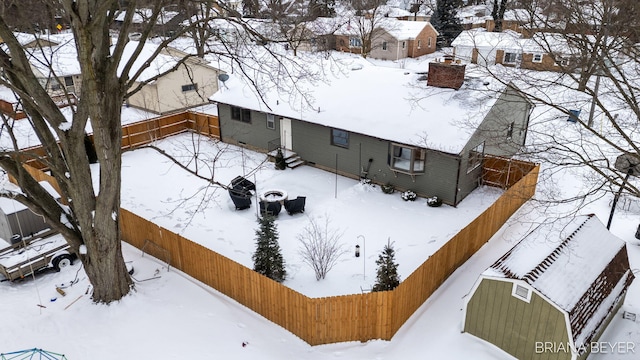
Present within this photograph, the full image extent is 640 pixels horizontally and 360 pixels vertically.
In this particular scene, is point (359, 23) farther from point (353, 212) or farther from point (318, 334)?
point (318, 334)

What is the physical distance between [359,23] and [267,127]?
88.0 ft

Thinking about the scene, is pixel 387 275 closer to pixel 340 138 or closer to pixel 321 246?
pixel 321 246

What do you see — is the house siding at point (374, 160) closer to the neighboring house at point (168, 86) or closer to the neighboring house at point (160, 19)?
the neighboring house at point (160, 19)

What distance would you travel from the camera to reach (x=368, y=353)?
10016 millimetres

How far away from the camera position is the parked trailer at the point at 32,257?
12245 mm

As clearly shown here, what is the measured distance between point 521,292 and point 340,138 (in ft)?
37.6

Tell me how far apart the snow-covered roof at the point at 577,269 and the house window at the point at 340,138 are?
9.14m

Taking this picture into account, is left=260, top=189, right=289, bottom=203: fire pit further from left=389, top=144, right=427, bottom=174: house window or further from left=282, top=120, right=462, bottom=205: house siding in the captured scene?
left=389, top=144, right=427, bottom=174: house window

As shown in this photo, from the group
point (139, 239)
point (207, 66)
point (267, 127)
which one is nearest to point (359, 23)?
point (207, 66)

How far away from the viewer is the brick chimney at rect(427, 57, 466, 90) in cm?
1822

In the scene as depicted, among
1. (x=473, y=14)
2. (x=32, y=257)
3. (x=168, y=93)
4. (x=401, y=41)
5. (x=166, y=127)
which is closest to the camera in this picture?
(x=32, y=257)

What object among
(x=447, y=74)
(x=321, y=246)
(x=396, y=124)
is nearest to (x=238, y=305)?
(x=321, y=246)

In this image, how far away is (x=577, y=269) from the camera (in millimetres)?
9859

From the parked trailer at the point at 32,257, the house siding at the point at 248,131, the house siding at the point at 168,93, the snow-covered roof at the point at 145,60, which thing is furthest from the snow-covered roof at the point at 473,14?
the parked trailer at the point at 32,257
